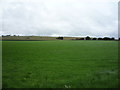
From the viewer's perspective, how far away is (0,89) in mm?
5941

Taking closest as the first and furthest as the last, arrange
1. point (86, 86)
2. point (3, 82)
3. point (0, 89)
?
point (0, 89), point (86, 86), point (3, 82)

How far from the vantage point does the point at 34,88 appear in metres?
6.09

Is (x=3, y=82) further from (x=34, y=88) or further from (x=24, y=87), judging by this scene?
(x=34, y=88)

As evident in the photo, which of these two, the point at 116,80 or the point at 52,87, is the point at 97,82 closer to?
the point at 116,80

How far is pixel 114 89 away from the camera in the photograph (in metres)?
6.02

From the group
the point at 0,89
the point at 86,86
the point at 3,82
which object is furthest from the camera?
the point at 3,82

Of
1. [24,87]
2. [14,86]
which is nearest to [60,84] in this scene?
[24,87]

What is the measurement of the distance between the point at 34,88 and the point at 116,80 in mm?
4122

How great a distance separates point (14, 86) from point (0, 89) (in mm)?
602

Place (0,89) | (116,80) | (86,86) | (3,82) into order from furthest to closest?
(116,80) → (3,82) → (86,86) → (0,89)

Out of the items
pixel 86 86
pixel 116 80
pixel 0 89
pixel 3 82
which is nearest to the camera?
pixel 0 89

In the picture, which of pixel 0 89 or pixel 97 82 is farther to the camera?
pixel 97 82

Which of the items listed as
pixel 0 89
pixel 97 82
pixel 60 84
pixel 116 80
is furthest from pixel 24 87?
pixel 116 80

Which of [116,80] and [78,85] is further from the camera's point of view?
[116,80]
